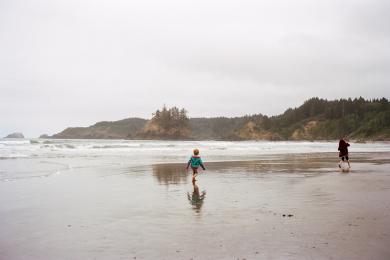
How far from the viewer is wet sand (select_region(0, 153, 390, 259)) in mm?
5988

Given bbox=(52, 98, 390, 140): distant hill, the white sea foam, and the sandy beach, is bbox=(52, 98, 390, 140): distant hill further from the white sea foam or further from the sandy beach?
the sandy beach

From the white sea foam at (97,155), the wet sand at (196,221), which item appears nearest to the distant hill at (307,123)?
the white sea foam at (97,155)

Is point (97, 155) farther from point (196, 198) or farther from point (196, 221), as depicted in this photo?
point (196, 221)

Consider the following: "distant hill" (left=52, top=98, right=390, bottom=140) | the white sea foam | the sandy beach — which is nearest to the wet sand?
the sandy beach

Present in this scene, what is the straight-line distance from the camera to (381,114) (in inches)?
5404

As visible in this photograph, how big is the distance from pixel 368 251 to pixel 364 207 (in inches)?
151

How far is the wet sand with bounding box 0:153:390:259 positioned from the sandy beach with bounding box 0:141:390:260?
0.7 inches

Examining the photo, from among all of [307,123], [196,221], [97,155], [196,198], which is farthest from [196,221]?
[307,123]

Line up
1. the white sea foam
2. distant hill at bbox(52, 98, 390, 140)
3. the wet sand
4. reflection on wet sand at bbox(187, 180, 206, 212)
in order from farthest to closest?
1. distant hill at bbox(52, 98, 390, 140)
2. the white sea foam
3. reflection on wet sand at bbox(187, 180, 206, 212)
4. the wet sand

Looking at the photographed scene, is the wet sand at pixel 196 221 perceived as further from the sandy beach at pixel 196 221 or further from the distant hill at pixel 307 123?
the distant hill at pixel 307 123

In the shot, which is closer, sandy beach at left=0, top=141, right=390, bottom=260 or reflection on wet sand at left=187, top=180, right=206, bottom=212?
sandy beach at left=0, top=141, right=390, bottom=260

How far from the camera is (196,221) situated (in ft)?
26.2

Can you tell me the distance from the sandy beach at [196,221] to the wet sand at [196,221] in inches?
0.7

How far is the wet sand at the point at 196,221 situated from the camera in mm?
5988
